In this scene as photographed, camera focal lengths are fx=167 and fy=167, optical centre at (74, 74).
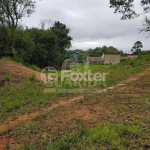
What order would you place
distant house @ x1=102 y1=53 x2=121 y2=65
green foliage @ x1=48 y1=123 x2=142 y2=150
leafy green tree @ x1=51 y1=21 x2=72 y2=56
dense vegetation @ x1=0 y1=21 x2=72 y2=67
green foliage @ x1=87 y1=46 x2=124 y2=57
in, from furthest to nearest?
green foliage @ x1=87 y1=46 x2=124 y2=57
distant house @ x1=102 y1=53 x2=121 y2=65
leafy green tree @ x1=51 y1=21 x2=72 y2=56
dense vegetation @ x1=0 y1=21 x2=72 y2=67
green foliage @ x1=48 y1=123 x2=142 y2=150

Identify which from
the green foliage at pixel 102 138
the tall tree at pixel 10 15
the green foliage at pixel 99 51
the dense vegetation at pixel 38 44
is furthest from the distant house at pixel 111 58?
the green foliage at pixel 102 138

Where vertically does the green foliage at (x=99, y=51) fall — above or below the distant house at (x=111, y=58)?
above

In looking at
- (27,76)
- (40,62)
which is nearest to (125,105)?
(27,76)

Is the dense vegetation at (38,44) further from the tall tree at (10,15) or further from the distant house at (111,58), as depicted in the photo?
the distant house at (111,58)

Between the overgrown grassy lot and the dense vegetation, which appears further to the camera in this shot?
the dense vegetation

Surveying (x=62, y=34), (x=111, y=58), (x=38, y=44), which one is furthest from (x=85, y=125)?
(x=111, y=58)

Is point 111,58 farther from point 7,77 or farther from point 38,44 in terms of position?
point 7,77

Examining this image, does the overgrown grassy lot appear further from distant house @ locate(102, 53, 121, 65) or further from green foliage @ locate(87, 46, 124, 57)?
green foliage @ locate(87, 46, 124, 57)

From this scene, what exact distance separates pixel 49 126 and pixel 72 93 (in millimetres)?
2784

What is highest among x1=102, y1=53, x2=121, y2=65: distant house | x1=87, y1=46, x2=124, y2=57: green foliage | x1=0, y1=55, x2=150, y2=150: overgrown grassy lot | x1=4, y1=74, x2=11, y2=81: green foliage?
x1=87, y1=46, x2=124, y2=57: green foliage

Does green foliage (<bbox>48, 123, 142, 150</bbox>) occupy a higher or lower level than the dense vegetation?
lower

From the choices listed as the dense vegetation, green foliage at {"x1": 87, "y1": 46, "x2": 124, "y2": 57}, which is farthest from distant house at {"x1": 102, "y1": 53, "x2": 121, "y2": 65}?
the dense vegetation

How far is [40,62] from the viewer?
1617 cm

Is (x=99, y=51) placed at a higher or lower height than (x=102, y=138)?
higher
